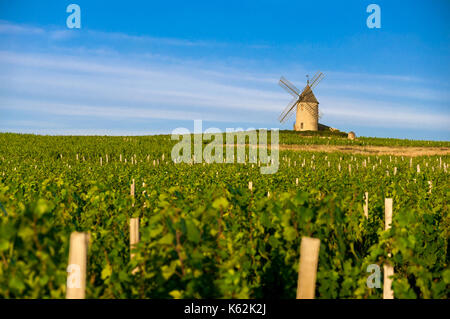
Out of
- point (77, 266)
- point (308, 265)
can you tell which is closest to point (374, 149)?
point (308, 265)

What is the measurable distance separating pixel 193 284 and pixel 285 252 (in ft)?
4.82

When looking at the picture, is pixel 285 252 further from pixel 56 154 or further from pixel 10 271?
pixel 56 154

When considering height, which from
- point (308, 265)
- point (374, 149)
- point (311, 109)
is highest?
point (311, 109)

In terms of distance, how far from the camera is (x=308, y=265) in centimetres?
289

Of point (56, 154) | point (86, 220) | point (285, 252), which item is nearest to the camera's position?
point (285, 252)

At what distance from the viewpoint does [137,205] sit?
754cm

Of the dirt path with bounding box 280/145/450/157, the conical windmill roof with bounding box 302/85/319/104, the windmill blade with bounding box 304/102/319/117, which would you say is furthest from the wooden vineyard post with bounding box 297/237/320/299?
the windmill blade with bounding box 304/102/319/117

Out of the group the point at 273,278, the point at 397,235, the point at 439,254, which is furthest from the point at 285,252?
the point at 439,254

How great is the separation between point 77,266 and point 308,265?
170cm

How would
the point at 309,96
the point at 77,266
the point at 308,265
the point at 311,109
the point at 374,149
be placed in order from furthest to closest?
1. the point at 311,109
2. the point at 309,96
3. the point at 374,149
4. the point at 308,265
5. the point at 77,266

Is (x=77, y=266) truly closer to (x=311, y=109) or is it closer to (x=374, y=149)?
(x=374, y=149)

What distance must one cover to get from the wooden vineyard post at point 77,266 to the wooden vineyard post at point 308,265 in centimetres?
161

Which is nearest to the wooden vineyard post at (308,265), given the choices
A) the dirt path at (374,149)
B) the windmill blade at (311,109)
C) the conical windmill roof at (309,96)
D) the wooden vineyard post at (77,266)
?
the wooden vineyard post at (77,266)

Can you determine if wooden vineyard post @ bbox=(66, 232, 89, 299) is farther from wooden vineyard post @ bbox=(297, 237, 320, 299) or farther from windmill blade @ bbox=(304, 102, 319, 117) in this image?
windmill blade @ bbox=(304, 102, 319, 117)
